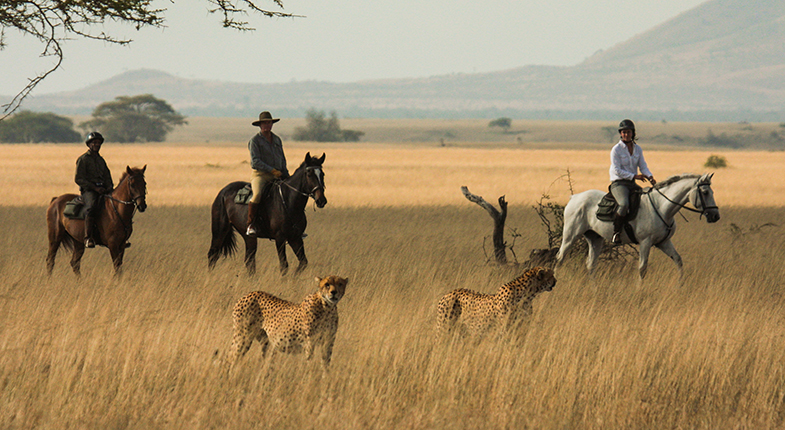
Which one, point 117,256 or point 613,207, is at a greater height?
point 613,207

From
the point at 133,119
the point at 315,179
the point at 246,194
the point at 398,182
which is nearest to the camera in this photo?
the point at 315,179

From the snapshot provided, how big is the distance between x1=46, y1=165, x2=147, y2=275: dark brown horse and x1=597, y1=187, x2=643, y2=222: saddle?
615 centimetres

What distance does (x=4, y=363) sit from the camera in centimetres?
730

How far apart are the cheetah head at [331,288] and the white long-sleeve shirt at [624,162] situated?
594 cm

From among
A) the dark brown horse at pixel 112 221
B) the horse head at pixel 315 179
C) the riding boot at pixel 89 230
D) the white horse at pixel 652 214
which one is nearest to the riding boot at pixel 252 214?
the horse head at pixel 315 179

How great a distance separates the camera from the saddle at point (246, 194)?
12500mm

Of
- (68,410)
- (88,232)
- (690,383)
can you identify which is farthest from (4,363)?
A: (690,383)

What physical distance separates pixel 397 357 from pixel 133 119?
400 feet

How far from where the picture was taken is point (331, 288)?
643cm

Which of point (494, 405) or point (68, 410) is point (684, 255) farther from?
point (68, 410)

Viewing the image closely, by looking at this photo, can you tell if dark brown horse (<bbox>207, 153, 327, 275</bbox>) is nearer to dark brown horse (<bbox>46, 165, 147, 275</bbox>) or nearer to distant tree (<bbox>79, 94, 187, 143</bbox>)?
dark brown horse (<bbox>46, 165, 147, 275</bbox>)

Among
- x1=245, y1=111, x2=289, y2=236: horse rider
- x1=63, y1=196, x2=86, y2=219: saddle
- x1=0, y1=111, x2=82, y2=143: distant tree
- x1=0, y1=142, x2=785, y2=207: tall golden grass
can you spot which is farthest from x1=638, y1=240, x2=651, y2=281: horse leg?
x1=0, y1=111, x2=82, y2=143: distant tree

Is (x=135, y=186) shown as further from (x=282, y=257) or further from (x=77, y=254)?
(x=282, y=257)

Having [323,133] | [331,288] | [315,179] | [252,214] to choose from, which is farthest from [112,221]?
[323,133]
